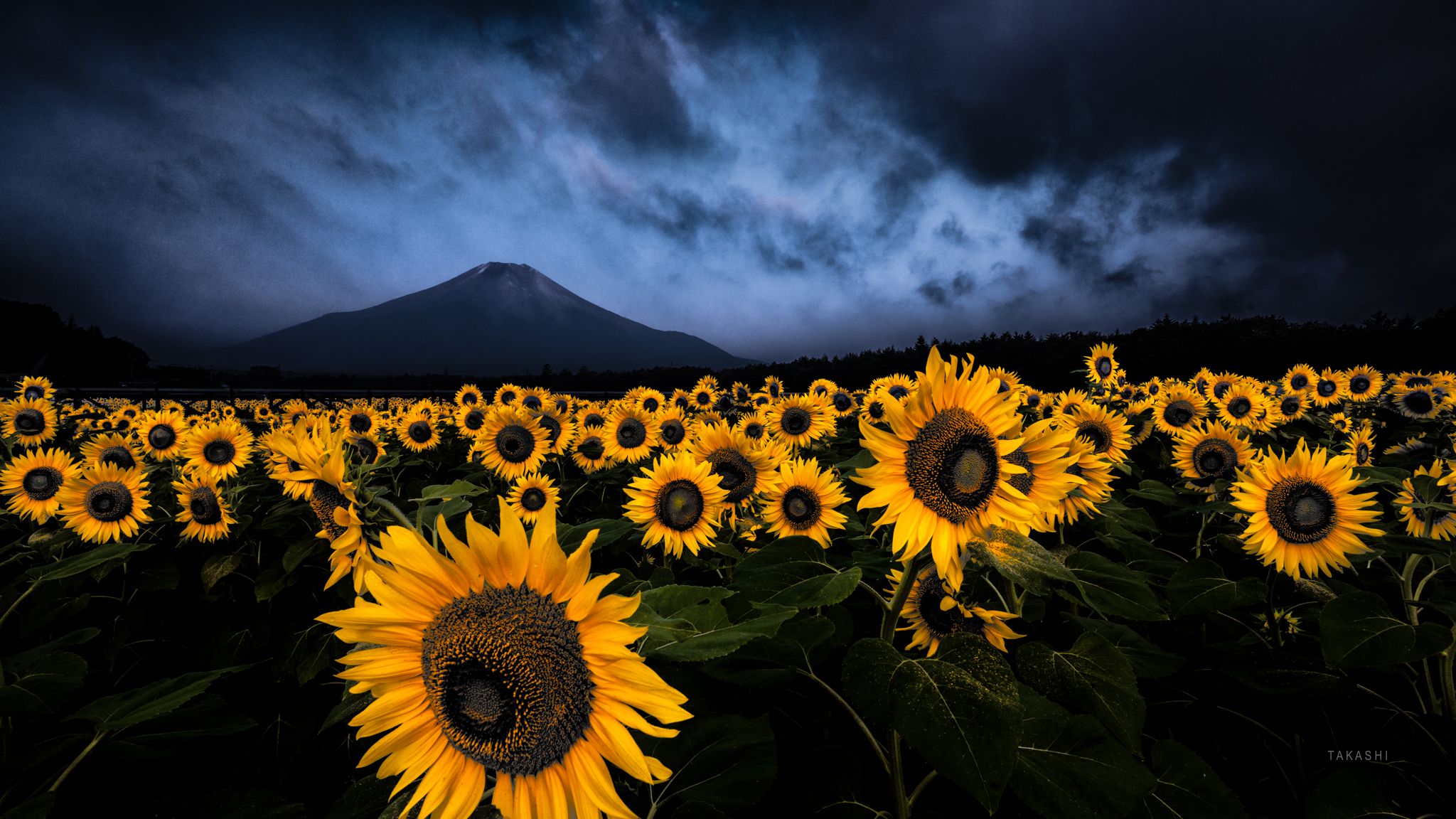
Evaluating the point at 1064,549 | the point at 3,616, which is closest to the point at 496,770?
the point at 1064,549

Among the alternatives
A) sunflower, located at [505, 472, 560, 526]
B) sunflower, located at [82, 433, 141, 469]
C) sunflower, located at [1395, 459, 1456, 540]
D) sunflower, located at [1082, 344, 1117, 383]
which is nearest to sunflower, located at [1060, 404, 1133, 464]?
sunflower, located at [1395, 459, 1456, 540]

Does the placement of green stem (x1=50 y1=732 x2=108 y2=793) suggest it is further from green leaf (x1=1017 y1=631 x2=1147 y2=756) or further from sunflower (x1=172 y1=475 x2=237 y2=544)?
sunflower (x1=172 y1=475 x2=237 y2=544)

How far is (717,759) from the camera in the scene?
1.25m

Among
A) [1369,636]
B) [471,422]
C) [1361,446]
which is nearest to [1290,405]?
[1361,446]

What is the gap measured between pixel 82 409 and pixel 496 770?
49.0 feet

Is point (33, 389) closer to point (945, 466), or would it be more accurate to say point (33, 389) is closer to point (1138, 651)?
point (945, 466)

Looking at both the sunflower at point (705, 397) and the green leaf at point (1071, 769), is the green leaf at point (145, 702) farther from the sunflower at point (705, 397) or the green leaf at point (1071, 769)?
the sunflower at point (705, 397)

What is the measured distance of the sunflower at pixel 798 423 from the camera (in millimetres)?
5512

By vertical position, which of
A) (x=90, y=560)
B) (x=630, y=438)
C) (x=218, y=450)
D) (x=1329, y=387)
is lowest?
(x=218, y=450)

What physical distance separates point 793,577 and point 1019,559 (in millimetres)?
590

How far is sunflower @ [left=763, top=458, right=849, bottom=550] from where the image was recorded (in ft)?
10.4

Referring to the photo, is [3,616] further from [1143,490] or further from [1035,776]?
[1143,490]

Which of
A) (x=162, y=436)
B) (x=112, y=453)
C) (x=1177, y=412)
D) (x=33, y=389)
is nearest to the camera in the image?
(x=112, y=453)

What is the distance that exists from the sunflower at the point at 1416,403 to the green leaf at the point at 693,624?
27.2 ft
